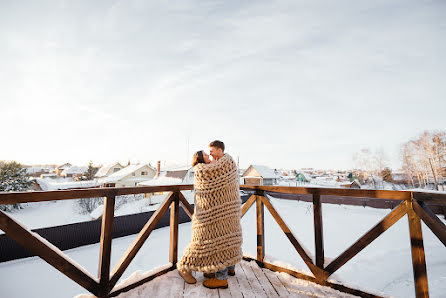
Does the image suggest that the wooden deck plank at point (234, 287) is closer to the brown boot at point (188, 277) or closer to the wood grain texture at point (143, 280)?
the brown boot at point (188, 277)

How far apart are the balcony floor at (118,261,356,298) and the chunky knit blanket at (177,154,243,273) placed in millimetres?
211

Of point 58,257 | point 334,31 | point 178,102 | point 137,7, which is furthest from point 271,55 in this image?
point 58,257

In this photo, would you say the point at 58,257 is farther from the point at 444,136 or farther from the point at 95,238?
the point at 444,136

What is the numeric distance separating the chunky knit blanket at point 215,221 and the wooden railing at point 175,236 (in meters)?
0.53

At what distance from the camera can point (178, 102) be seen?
1028cm

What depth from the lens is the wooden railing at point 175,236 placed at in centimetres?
137

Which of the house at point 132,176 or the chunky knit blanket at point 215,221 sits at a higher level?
the chunky knit blanket at point 215,221

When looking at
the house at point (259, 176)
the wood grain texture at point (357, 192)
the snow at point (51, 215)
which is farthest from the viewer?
the house at point (259, 176)

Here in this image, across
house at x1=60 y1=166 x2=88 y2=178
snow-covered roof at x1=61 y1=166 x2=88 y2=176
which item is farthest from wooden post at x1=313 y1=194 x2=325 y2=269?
snow-covered roof at x1=61 y1=166 x2=88 y2=176

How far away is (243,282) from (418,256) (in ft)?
4.98

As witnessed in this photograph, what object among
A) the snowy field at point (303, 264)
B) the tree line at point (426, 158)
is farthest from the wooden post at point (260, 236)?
the tree line at point (426, 158)

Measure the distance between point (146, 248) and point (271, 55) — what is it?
956 cm

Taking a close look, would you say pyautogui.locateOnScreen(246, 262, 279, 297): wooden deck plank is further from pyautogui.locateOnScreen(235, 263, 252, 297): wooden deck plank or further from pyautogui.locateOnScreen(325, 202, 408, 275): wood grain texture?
pyautogui.locateOnScreen(325, 202, 408, 275): wood grain texture

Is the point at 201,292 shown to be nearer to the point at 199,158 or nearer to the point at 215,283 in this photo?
the point at 215,283
